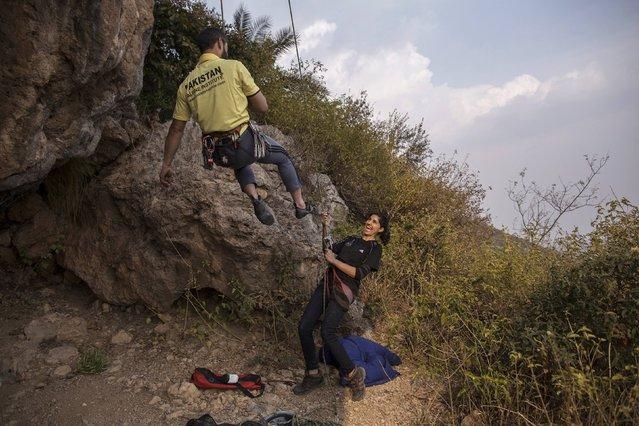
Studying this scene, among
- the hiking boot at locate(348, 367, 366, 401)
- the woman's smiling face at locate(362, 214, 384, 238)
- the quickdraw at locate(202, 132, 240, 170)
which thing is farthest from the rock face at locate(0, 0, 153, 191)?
the hiking boot at locate(348, 367, 366, 401)

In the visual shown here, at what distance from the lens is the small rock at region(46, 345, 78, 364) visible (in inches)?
201

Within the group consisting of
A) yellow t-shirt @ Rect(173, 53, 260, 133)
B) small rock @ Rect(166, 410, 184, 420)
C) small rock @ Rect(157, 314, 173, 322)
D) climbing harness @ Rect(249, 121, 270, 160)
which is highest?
yellow t-shirt @ Rect(173, 53, 260, 133)

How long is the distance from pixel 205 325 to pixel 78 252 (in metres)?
2.03

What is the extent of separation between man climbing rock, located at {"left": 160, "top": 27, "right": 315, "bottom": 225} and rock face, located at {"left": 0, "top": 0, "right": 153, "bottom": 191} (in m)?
0.75

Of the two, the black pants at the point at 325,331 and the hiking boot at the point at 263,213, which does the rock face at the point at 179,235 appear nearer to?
the black pants at the point at 325,331

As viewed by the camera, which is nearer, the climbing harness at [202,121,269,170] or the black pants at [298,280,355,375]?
the climbing harness at [202,121,269,170]

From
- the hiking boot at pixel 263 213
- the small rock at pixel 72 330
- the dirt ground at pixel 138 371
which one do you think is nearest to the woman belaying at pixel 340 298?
the dirt ground at pixel 138 371

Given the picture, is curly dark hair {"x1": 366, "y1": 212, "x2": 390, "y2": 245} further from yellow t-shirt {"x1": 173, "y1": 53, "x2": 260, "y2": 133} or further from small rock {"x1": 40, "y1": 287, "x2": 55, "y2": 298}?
small rock {"x1": 40, "y1": 287, "x2": 55, "y2": 298}

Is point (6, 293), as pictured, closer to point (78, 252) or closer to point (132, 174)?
point (78, 252)

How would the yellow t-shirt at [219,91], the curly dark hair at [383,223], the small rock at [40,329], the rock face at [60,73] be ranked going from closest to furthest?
1. the rock face at [60,73]
2. the yellow t-shirt at [219,91]
3. the curly dark hair at [383,223]
4. the small rock at [40,329]

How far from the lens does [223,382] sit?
187 inches

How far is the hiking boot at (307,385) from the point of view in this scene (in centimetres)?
472

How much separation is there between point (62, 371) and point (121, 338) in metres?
0.79

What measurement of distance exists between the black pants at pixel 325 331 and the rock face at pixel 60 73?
2966 millimetres
